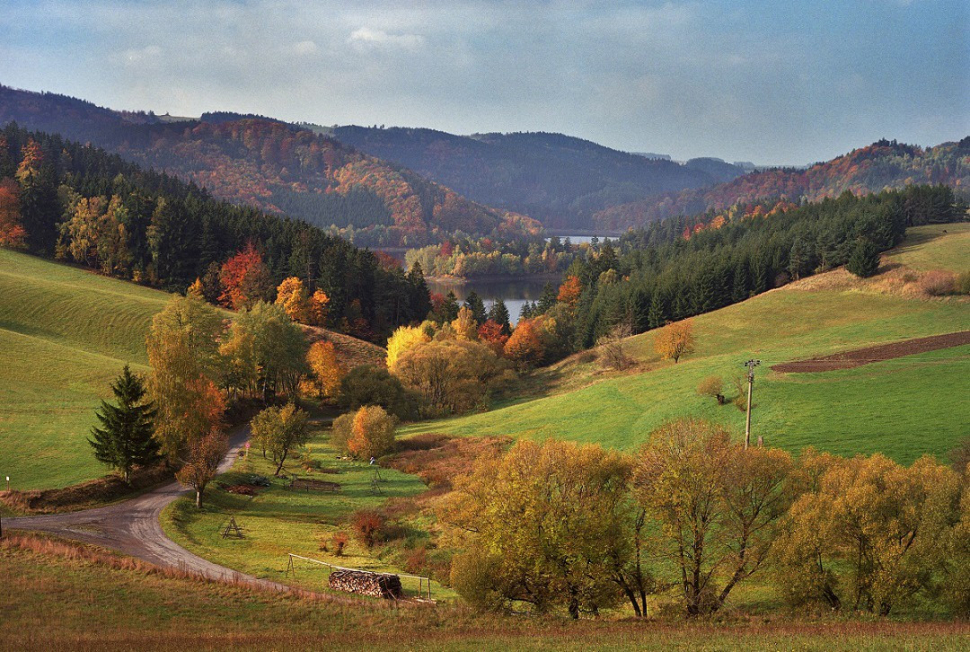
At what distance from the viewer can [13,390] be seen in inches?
2456

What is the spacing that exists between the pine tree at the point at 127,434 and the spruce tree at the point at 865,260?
330 feet

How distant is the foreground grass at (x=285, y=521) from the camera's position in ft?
119

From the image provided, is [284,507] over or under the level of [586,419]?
under

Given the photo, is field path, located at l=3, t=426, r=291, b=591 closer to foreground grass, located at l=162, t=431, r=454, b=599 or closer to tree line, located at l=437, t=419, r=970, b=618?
foreground grass, located at l=162, t=431, r=454, b=599

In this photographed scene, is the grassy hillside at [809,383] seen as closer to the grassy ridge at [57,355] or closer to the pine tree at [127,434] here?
the pine tree at [127,434]

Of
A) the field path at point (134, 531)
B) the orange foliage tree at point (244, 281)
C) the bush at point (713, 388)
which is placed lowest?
the field path at point (134, 531)

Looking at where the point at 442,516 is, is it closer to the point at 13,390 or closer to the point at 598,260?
the point at 13,390

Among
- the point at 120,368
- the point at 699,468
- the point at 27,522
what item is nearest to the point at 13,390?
the point at 120,368

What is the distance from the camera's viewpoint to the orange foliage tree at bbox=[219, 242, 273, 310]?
395 ft

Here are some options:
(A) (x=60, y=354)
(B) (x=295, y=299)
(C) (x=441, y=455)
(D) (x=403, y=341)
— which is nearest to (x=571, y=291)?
(D) (x=403, y=341)

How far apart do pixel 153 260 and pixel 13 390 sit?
68630 millimetres

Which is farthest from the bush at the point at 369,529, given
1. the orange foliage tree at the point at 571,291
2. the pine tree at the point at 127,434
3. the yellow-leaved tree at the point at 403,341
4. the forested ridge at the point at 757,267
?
the orange foliage tree at the point at 571,291

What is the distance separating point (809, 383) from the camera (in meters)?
50.7

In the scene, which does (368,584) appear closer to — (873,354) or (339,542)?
(339,542)
